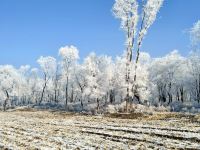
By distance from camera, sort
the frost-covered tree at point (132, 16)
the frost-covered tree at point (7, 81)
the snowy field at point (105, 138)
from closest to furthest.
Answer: the snowy field at point (105, 138) < the frost-covered tree at point (132, 16) < the frost-covered tree at point (7, 81)

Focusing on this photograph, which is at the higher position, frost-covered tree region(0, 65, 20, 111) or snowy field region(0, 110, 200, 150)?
frost-covered tree region(0, 65, 20, 111)

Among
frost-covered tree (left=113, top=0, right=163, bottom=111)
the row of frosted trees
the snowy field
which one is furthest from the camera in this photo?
the row of frosted trees

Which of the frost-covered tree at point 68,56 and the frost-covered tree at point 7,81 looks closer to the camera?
the frost-covered tree at point 68,56

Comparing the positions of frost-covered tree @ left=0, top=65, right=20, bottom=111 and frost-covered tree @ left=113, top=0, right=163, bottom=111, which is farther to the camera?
frost-covered tree @ left=0, top=65, right=20, bottom=111

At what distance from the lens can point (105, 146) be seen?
2512 centimetres

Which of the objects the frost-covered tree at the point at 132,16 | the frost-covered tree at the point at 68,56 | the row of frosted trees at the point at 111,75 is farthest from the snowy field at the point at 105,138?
the frost-covered tree at the point at 68,56

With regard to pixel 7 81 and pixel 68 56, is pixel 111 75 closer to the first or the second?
pixel 68 56

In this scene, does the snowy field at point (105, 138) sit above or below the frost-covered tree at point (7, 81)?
below

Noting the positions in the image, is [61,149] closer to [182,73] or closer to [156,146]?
[156,146]

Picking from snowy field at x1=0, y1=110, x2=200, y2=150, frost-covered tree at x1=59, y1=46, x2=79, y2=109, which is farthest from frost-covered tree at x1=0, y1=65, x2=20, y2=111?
snowy field at x1=0, y1=110, x2=200, y2=150

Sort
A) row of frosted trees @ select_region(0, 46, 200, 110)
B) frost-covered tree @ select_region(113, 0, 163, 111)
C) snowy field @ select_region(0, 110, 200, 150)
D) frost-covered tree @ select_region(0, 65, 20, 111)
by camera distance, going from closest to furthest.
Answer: snowy field @ select_region(0, 110, 200, 150)
frost-covered tree @ select_region(113, 0, 163, 111)
row of frosted trees @ select_region(0, 46, 200, 110)
frost-covered tree @ select_region(0, 65, 20, 111)

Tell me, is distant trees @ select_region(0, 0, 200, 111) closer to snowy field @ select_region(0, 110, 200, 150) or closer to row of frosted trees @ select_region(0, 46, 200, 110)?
Answer: row of frosted trees @ select_region(0, 46, 200, 110)

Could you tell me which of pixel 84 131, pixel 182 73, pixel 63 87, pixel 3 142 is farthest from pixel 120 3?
pixel 63 87

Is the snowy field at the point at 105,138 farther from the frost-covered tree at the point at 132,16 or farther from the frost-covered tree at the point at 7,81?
the frost-covered tree at the point at 7,81
